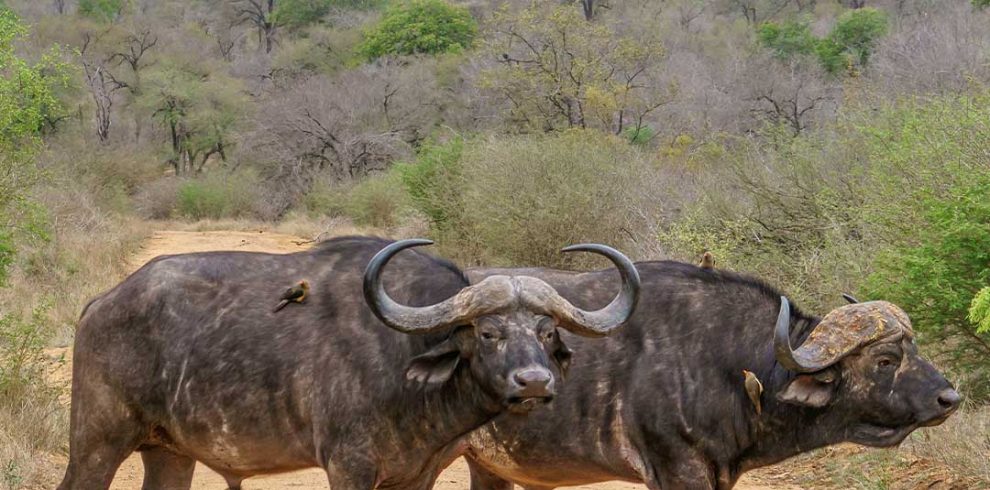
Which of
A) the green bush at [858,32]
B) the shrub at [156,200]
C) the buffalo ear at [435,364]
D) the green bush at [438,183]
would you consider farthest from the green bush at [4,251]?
the green bush at [858,32]

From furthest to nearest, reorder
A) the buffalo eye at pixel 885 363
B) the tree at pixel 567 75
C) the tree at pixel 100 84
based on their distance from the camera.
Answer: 1. the tree at pixel 100 84
2. the tree at pixel 567 75
3. the buffalo eye at pixel 885 363

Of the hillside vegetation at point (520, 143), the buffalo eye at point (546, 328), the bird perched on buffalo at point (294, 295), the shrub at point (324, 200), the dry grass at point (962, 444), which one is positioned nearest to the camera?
the buffalo eye at point (546, 328)

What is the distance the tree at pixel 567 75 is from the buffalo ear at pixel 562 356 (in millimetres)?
18651

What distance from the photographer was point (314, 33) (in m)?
47.8

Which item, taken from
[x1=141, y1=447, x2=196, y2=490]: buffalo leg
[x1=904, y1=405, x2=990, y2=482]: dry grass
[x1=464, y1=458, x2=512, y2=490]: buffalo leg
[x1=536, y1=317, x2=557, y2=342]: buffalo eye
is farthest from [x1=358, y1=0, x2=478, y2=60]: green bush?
[x1=536, y1=317, x2=557, y2=342]: buffalo eye

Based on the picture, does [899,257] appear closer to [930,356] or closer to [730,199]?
[930,356]

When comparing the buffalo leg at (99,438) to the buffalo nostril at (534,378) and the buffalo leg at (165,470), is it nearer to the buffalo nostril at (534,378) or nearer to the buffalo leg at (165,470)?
the buffalo leg at (165,470)

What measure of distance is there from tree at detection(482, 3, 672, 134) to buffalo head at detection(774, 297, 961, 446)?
1835 centimetres

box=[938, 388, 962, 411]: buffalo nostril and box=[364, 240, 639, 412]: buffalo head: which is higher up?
box=[364, 240, 639, 412]: buffalo head

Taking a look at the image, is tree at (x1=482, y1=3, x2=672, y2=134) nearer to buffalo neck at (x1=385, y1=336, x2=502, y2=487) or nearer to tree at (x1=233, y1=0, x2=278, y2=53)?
buffalo neck at (x1=385, y1=336, x2=502, y2=487)

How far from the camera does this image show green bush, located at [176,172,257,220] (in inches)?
1281

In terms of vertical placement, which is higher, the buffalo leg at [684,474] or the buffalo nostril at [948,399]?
the buffalo nostril at [948,399]

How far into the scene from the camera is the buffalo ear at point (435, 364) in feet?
19.3

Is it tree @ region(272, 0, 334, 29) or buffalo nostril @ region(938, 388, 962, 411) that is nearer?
buffalo nostril @ region(938, 388, 962, 411)
